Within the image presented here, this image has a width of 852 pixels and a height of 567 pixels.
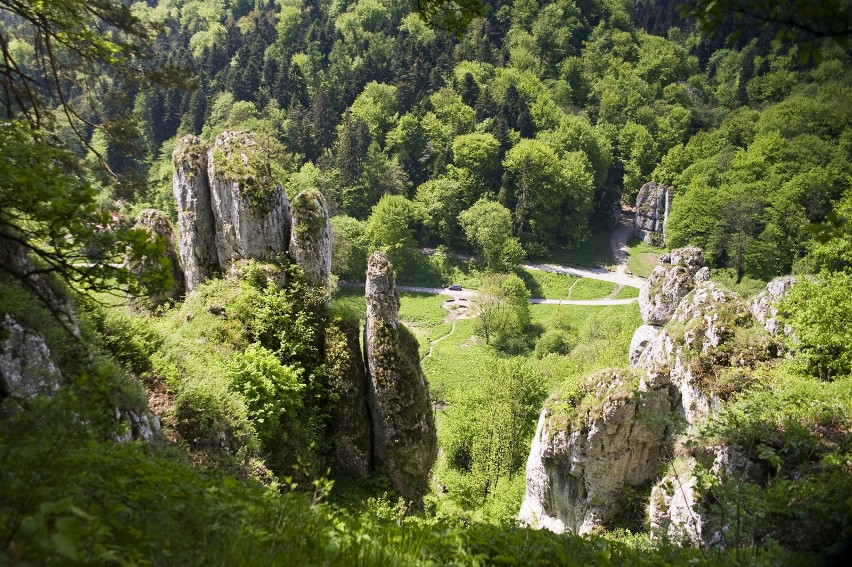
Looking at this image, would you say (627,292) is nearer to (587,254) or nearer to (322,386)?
(587,254)

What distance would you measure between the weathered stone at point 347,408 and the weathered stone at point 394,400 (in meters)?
0.34

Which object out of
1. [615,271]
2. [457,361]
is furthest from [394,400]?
[615,271]

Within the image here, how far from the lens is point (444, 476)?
32.7 metres

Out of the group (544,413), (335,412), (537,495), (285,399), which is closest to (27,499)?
(285,399)

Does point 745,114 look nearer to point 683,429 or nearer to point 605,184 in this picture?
point 605,184

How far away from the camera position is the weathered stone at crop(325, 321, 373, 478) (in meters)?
15.9

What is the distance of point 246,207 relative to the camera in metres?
17.0

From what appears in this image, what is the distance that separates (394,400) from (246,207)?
7776 mm

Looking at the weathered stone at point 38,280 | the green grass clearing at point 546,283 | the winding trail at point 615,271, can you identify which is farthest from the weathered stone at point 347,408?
the winding trail at point 615,271

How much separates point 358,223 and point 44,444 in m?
73.5

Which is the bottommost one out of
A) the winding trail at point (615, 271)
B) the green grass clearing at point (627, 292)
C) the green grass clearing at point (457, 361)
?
the green grass clearing at point (457, 361)

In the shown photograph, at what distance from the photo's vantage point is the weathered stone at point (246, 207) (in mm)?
17078

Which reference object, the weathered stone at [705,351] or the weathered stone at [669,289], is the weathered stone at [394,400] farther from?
the weathered stone at [669,289]

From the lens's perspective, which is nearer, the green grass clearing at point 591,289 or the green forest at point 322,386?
the green forest at point 322,386
